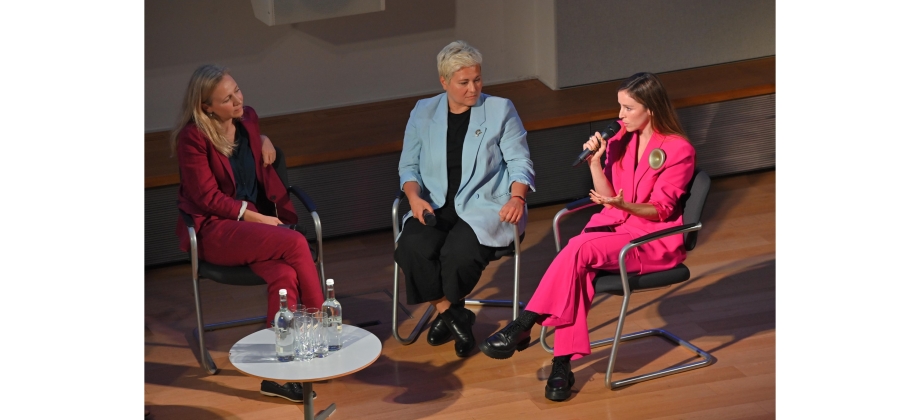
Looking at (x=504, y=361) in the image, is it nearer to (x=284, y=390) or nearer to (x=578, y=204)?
(x=578, y=204)

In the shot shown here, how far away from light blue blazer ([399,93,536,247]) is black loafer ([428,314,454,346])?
44 centimetres

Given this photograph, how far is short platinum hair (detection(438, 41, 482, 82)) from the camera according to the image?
12.6ft

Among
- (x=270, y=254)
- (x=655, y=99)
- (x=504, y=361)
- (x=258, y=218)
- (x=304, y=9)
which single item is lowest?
(x=504, y=361)

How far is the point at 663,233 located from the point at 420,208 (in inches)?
38.6

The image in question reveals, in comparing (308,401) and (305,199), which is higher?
(305,199)

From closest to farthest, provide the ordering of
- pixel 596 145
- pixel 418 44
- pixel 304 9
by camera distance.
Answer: pixel 596 145
pixel 304 9
pixel 418 44

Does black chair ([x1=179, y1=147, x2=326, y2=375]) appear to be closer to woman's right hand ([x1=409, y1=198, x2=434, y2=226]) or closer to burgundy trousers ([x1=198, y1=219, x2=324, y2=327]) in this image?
burgundy trousers ([x1=198, y1=219, x2=324, y2=327])

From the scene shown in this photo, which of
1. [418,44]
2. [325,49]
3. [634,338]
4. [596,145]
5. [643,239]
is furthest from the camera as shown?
[418,44]

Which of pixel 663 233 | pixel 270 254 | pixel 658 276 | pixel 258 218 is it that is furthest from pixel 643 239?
pixel 258 218

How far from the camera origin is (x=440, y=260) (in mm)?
3896

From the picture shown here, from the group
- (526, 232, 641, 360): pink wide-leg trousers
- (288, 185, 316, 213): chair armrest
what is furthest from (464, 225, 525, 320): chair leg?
(288, 185, 316, 213): chair armrest

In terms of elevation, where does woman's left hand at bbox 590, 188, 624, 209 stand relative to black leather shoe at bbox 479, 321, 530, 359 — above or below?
above

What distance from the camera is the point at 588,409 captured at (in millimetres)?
3439
